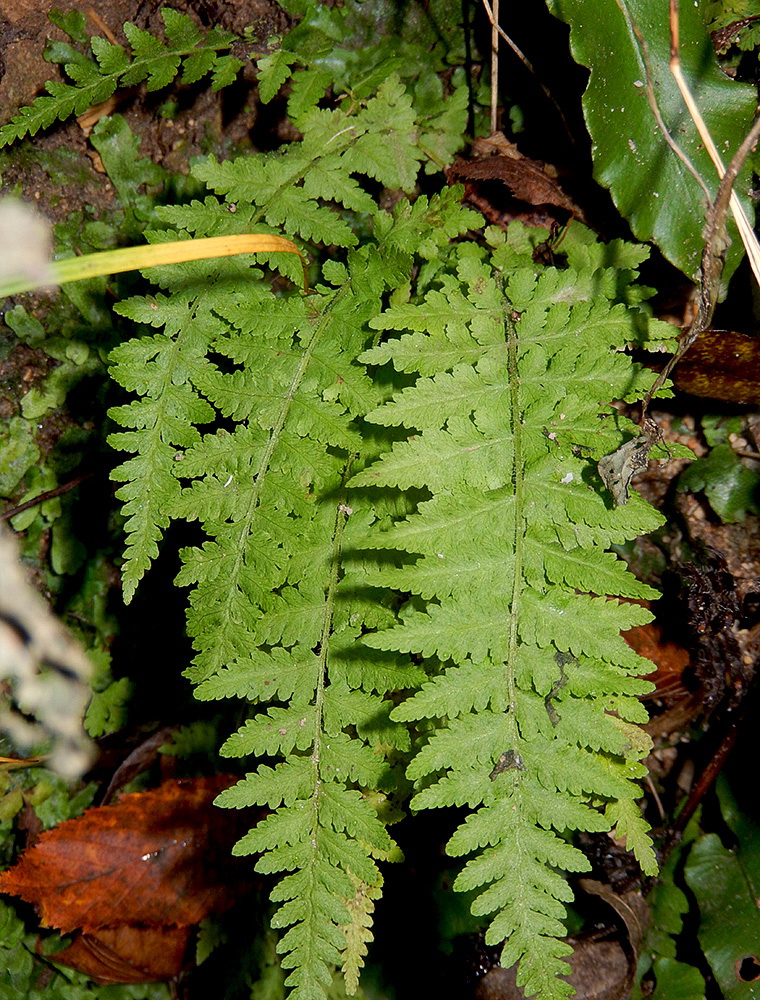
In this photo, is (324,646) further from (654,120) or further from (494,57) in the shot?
(494,57)

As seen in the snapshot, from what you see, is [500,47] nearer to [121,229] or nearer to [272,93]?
[272,93]

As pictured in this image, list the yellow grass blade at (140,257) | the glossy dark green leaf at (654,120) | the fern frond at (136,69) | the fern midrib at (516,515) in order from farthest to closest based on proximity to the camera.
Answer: the fern frond at (136,69), the glossy dark green leaf at (654,120), the fern midrib at (516,515), the yellow grass blade at (140,257)

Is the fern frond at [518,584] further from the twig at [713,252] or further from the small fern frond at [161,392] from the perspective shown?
the small fern frond at [161,392]

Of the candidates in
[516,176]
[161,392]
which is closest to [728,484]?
[516,176]

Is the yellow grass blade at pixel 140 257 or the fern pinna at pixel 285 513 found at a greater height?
the yellow grass blade at pixel 140 257

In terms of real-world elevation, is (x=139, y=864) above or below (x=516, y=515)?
below

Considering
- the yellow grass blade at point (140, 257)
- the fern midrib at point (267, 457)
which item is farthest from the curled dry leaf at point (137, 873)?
the yellow grass blade at point (140, 257)

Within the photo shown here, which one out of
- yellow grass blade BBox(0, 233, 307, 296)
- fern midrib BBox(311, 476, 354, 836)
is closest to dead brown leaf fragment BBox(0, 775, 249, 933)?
fern midrib BBox(311, 476, 354, 836)
